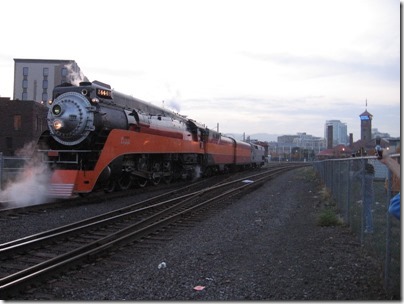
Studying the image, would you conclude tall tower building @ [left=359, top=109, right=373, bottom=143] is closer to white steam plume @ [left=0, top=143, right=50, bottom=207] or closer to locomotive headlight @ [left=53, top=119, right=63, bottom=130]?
locomotive headlight @ [left=53, top=119, right=63, bottom=130]

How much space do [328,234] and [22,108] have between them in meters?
43.2

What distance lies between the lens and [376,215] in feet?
22.6

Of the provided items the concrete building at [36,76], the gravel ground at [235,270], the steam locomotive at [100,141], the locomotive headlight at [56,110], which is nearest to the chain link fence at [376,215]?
the gravel ground at [235,270]

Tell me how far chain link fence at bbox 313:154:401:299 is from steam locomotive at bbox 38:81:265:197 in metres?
7.34

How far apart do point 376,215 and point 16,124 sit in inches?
1794

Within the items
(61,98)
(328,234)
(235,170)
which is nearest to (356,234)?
(328,234)

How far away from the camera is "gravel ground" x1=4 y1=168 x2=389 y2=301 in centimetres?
516

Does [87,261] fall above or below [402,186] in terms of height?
below

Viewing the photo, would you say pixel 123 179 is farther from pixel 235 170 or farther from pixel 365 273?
pixel 235 170

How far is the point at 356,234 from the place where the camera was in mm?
8680

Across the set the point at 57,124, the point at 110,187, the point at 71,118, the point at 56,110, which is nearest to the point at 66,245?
the point at 71,118

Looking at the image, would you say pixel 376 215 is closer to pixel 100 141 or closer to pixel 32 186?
pixel 100 141

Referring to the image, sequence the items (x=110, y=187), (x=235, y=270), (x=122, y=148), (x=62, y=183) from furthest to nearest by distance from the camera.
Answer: (x=110, y=187)
(x=122, y=148)
(x=62, y=183)
(x=235, y=270)

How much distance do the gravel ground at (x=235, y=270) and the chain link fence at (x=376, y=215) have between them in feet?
0.72
